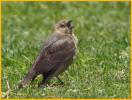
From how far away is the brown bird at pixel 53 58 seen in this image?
1014cm

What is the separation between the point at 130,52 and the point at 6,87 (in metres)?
2.81

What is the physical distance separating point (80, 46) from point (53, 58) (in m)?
2.62

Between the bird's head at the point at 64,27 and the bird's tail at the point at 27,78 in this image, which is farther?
the bird's head at the point at 64,27

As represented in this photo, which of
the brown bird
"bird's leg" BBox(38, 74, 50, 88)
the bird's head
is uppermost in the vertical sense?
the bird's head

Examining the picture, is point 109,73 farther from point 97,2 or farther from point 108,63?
point 97,2

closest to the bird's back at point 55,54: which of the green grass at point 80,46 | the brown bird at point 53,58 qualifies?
the brown bird at point 53,58

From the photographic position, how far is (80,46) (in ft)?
42.3

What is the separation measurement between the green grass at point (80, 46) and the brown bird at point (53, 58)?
0.17 metres

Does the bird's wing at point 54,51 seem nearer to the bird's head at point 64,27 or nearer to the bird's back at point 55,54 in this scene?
the bird's back at point 55,54

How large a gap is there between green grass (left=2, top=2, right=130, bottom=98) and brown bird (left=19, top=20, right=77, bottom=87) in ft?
0.56

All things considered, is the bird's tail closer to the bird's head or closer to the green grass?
the green grass

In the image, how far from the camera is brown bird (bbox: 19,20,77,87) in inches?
399

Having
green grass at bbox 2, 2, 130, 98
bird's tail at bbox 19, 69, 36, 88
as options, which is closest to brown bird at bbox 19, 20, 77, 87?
bird's tail at bbox 19, 69, 36, 88

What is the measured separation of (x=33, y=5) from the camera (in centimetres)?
1795
